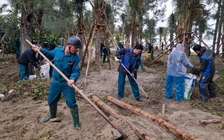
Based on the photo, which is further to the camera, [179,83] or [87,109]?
[179,83]

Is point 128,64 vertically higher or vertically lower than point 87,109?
higher

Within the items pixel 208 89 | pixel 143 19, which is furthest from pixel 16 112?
pixel 143 19

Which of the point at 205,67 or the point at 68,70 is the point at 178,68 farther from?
the point at 68,70

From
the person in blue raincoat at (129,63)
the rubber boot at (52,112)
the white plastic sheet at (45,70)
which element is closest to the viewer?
the rubber boot at (52,112)

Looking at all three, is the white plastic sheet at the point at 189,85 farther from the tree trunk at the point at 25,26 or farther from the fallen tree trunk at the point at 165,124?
the tree trunk at the point at 25,26

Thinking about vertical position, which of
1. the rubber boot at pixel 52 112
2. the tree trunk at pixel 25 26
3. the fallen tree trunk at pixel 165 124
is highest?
the tree trunk at pixel 25 26

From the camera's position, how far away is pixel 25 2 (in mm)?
7199

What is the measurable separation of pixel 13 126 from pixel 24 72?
3.37m

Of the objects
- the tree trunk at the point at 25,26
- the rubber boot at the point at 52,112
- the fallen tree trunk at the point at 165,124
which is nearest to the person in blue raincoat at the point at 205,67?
the fallen tree trunk at the point at 165,124

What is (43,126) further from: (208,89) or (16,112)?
(208,89)

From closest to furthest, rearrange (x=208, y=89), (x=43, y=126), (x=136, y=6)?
1. (x=43, y=126)
2. (x=208, y=89)
3. (x=136, y=6)

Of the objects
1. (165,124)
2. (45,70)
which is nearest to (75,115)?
(165,124)

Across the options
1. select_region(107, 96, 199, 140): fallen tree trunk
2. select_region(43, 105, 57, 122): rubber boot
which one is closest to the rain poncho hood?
select_region(107, 96, 199, 140): fallen tree trunk

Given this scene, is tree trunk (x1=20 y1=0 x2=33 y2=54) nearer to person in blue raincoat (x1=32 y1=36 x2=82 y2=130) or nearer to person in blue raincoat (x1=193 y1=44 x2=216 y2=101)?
person in blue raincoat (x1=32 y1=36 x2=82 y2=130)
